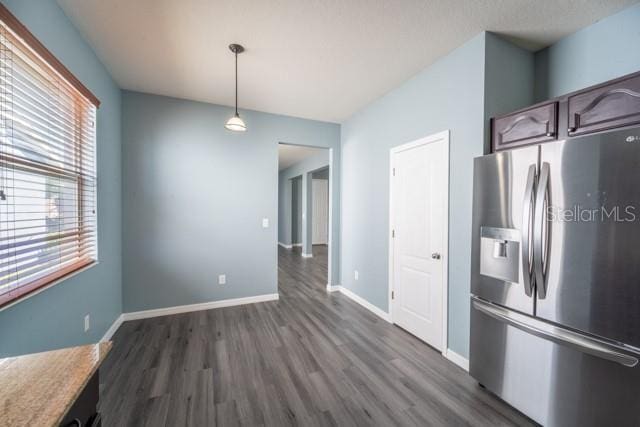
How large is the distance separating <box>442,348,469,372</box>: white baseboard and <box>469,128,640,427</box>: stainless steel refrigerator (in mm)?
250

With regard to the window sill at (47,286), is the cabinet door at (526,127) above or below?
above

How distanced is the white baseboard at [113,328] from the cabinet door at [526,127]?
4066 millimetres

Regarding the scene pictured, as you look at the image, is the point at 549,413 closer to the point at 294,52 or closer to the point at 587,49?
the point at 587,49

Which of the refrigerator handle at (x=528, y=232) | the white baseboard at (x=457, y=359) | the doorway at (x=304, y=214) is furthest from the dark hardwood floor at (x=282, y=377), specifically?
the doorway at (x=304, y=214)

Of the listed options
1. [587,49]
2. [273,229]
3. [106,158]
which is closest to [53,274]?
[106,158]

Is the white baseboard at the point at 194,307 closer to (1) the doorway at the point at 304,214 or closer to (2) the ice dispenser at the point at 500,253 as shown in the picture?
(1) the doorway at the point at 304,214

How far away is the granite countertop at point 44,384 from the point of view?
2.15ft

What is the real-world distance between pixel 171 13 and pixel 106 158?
5.50ft

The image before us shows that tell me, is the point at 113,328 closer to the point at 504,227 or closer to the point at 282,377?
the point at 282,377

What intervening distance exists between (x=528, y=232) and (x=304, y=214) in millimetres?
6491

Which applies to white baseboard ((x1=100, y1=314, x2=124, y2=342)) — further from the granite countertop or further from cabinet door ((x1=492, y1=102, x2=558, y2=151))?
cabinet door ((x1=492, y1=102, x2=558, y2=151))

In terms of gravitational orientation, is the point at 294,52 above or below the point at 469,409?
above

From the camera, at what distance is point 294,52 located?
2473mm

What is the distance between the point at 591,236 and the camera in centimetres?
147
